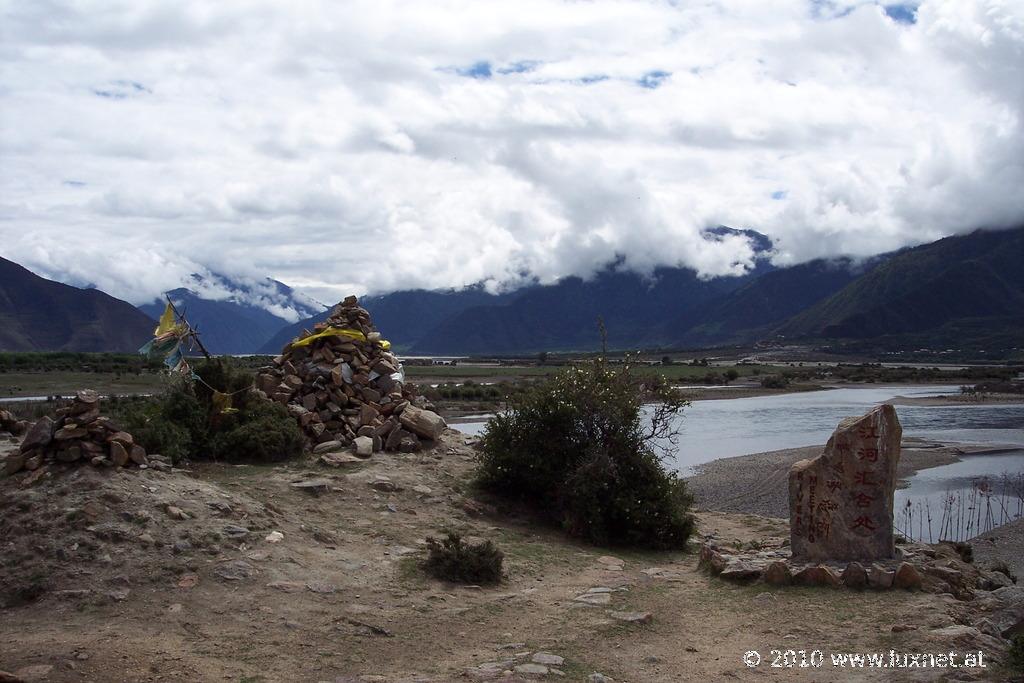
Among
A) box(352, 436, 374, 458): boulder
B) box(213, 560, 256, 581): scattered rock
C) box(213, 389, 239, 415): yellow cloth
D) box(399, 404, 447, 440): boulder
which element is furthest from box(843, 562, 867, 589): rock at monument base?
box(213, 389, 239, 415): yellow cloth

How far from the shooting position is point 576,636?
31.4ft

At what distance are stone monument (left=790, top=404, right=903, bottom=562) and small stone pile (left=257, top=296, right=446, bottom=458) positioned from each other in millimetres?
7914

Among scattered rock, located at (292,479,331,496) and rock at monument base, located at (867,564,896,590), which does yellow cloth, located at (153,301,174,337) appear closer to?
scattered rock, located at (292,479,331,496)

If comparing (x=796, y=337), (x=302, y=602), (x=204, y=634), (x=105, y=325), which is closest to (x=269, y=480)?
(x=302, y=602)

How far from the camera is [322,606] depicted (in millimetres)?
9758

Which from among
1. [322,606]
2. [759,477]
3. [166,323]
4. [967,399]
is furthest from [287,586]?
[967,399]

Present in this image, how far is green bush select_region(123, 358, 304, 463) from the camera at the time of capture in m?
14.7

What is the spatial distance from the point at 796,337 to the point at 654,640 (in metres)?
175

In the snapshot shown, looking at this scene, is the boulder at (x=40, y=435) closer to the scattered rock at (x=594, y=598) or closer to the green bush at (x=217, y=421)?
the green bush at (x=217, y=421)

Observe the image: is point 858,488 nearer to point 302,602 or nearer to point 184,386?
point 302,602

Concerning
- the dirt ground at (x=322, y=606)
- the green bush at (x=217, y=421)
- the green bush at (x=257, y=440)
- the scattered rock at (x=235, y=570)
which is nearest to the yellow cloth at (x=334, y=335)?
the green bush at (x=217, y=421)

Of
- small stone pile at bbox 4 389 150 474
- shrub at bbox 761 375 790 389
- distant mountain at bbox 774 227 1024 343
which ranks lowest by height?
shrub at bbox 761 375 790 389

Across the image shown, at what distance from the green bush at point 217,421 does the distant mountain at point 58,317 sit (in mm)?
92365

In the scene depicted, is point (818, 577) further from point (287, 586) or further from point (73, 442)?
point (73, 442)
